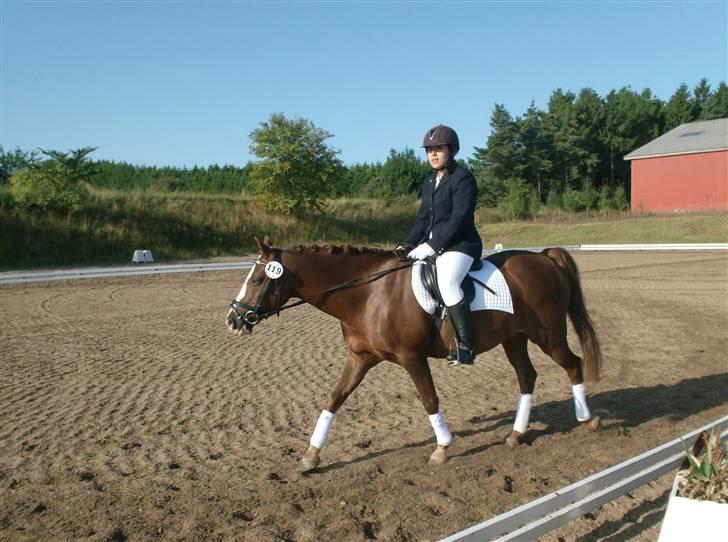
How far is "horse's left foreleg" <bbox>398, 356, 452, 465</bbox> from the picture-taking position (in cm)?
604

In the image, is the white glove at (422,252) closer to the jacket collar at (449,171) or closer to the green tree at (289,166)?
the jacket collar at (449,171)

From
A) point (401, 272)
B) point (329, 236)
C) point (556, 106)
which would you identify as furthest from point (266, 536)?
point (556, 106)

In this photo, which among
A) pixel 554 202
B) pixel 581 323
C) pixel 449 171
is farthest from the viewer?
pixel 554 202

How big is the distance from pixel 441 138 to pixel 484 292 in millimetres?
1553

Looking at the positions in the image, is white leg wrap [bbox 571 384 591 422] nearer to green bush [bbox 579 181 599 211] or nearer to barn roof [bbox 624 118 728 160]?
barn roof [bbox 624 118 728 160]

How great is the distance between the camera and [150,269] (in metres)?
25.3

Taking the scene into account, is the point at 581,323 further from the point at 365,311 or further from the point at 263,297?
the point at 263,297

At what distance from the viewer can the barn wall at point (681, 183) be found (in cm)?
4488

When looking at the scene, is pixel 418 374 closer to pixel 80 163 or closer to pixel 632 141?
pixel 80 163

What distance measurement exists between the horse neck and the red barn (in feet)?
147

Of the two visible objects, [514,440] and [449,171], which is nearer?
[449,171]

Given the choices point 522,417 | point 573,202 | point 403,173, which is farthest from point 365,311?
point 403,173

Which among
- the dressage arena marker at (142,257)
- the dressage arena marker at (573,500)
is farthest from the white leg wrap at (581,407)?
the dressage arena marker at (142,257)

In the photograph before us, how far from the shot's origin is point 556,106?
246 ft
